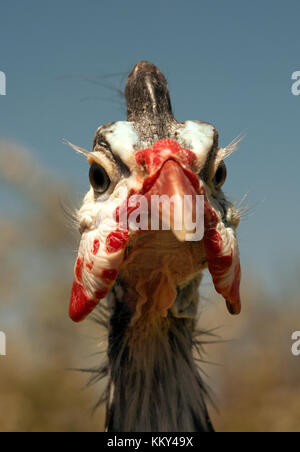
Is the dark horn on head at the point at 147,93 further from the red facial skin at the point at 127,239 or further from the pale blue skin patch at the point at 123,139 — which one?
the red facial skin at the point at 127,239

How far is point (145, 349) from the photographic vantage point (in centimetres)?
333

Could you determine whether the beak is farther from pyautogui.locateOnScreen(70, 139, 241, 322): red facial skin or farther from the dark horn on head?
the dark horn on head

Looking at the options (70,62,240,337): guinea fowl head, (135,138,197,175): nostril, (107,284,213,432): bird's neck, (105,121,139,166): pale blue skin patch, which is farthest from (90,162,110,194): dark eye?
(107,284,213,432): bird's neck

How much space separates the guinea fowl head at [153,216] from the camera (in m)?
2.52

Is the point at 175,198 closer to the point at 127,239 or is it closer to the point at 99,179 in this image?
the point at 127,239

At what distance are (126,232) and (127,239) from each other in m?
0.04

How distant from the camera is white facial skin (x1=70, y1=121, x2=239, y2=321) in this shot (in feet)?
8.76

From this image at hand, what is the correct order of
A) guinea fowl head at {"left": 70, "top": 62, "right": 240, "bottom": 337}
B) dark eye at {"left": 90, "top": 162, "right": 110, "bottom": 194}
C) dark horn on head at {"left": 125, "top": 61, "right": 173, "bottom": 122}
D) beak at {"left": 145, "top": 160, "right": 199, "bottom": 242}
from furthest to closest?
dark horn on head at {"left": 125, "top": 61, "right": 173, "bottom": 122} < dark eye at {"left": 90, "top": 162, "right": 110, "bottom": 194} < guinea fowl head at {"left": 70, "top": 62, "right": 240, "bottom": 337} < beak at {"left": 145, "top": 160, "right": 199, "bottom": 242}

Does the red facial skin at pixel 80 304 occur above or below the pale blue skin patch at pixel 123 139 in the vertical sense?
below

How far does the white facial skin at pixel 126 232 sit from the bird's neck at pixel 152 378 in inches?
13.8

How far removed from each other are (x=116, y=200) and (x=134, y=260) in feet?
1.50

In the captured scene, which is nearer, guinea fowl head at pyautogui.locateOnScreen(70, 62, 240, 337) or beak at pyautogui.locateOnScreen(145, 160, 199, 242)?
beak at pyautogui.locateOnScreen(145, 160, 199, 242)

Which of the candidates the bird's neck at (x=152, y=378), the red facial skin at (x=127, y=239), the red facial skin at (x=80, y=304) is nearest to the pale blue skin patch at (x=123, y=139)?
the red facial skin at (x=127, y=239)

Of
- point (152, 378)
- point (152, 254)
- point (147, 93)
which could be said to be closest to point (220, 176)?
point (152, 254)
